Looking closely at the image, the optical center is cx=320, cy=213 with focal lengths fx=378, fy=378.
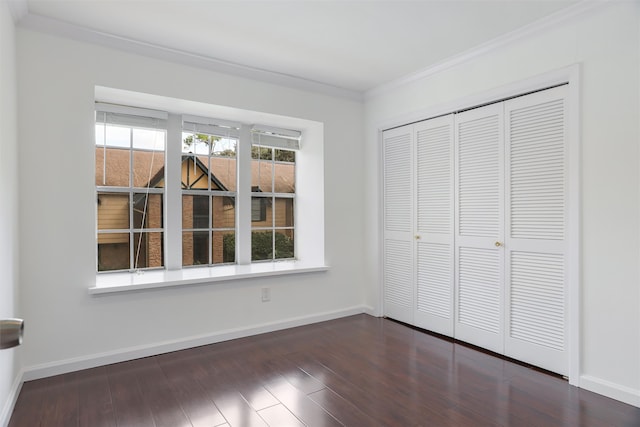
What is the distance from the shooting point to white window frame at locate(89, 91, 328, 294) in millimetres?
3172

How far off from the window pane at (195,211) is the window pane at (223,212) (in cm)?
7

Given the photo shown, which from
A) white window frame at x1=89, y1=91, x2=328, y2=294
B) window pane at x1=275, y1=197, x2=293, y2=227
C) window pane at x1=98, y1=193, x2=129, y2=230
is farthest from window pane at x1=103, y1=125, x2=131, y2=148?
window pane at x1=275, y1=197, x2=293, y2=227

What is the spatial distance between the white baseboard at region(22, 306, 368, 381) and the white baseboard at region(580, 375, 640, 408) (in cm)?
225

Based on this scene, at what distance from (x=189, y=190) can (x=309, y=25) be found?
1.95 m

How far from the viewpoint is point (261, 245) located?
4.20 m

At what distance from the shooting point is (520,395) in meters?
2.38

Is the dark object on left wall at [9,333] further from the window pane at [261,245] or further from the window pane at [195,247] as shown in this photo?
the window pane at [261,245]

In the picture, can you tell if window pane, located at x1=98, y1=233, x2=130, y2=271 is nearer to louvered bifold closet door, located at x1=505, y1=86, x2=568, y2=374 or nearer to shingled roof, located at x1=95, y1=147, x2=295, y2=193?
shingled roof, located at x1=95, y1=147, x2=295, y2=193

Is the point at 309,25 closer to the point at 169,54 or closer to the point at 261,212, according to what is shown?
the point at 169,54

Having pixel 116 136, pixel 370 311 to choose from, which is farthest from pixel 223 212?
pixel 370 311

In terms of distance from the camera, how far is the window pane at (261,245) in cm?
414

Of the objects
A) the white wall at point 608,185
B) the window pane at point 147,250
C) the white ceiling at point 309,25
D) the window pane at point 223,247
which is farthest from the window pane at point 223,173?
the white wall at point 608,185

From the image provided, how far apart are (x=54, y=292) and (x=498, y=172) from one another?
136 inches

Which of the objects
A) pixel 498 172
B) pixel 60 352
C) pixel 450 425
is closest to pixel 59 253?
pixel 60 352
